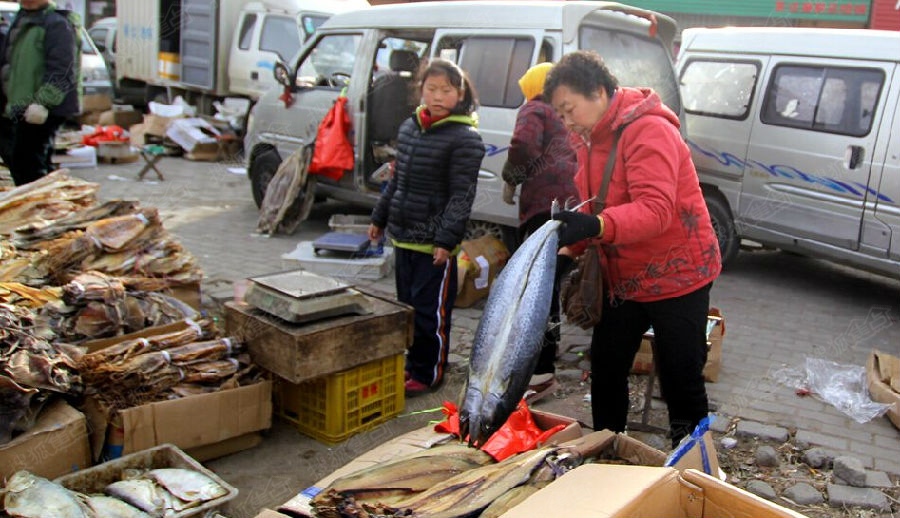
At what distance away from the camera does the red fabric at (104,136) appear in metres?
13.1

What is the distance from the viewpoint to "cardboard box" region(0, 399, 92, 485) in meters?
3.20

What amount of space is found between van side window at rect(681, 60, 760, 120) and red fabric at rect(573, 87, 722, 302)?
15.2 ft

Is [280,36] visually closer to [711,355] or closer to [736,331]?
[736,331]

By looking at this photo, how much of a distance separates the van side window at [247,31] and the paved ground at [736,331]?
391 cm

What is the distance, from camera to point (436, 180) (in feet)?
14.6

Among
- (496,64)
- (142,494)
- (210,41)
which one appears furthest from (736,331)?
(210,41)

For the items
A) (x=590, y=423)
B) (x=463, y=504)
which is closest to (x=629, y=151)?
(x=463, y=504)

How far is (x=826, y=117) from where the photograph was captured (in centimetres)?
701

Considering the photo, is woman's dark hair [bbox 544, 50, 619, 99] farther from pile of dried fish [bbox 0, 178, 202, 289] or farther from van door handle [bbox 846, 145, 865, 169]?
van door handle [bbox 846, 145, 865, 169]

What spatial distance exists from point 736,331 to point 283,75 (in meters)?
5.53

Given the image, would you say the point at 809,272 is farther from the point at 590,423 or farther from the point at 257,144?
the point at 257,144

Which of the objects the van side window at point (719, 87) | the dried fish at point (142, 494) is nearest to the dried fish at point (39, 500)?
Answer: the dried fish at point (142, 494)

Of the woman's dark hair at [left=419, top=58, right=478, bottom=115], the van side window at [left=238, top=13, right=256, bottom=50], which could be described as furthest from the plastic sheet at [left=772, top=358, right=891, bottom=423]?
the van side window at [left=238, top=13, right=256, bottom=50]

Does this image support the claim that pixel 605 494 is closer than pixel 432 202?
Yes
